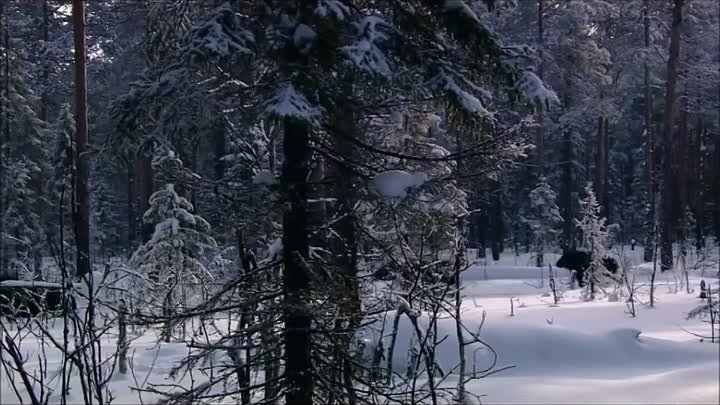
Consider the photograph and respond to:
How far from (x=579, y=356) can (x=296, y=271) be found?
494 centimetres

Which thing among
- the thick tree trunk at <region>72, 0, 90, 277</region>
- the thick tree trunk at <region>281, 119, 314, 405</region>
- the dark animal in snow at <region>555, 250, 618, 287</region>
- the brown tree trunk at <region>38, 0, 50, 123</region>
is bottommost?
the dark animal in snow at <region>555, 250, 618, 287</region>

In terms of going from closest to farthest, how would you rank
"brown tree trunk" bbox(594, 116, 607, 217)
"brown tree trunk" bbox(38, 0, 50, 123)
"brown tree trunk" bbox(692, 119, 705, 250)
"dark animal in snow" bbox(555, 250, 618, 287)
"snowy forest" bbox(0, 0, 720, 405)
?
1. "snowy forest" bbox(0, 0, 720, 405)
2. "dark animal in snow" bbox(555, 250, 618, 287)
3. "brown tree trunk" bbox(38, 0, 50, 123)
4. "brown tree trunk" bbox(594, 116, 607, 217)
5. "brown tree trunk" bbox(692, 119, 705, 250)

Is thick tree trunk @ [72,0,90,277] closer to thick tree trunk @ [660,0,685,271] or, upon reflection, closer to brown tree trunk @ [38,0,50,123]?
brown tree trunk @ [38,0,50,123]

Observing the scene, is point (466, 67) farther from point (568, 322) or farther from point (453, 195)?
point (568, 322)

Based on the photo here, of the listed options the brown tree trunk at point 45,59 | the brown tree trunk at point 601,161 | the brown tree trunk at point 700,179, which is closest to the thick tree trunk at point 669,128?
the brown tree trunk at point 601,161

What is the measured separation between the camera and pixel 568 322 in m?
10.5

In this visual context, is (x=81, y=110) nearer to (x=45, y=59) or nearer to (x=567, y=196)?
(x=45, y=59)

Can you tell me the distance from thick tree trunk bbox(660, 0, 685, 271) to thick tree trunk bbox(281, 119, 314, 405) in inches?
706

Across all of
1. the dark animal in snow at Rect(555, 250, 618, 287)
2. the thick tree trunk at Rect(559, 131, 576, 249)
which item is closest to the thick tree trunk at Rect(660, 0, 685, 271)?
the dark animal in snow at Rect(555, 250, 618, 287)

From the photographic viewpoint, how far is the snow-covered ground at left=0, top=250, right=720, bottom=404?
6344mm

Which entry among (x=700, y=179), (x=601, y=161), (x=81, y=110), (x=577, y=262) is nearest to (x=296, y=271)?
(x=81, y=110)

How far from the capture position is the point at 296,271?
513 centimetres

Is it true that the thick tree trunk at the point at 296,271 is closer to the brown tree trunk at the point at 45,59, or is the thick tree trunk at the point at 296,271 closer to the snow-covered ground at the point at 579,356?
the snow-covered ground at the point at 579,356

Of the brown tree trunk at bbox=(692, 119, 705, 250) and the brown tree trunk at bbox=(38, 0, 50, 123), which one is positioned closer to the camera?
the brown tree trunk at bbox=(38, 0, 50, 123)
